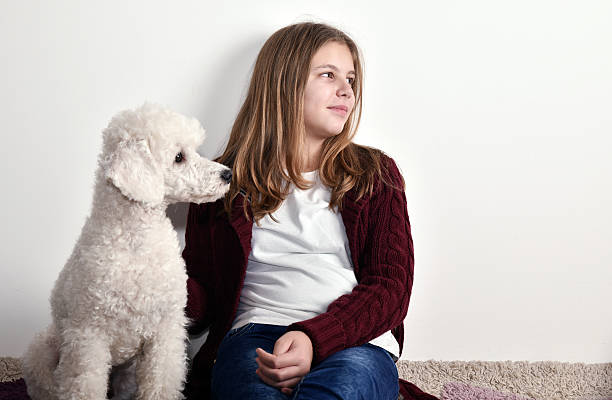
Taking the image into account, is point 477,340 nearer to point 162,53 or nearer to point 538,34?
point 538,34

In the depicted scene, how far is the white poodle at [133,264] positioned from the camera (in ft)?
3.96

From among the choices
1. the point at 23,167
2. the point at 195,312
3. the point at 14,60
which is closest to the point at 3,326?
the point at 23,167

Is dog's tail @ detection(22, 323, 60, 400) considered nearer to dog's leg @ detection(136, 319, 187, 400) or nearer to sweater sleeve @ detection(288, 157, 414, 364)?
dog's leg @ detection(136, 319, 187, 400)

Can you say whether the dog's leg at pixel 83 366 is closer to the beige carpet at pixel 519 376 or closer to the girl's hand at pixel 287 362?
the girl's hand at pixel 287 362

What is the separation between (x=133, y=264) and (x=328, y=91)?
2.42 ft

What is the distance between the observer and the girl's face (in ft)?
5.16

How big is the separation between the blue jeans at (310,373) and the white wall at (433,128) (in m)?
0.50

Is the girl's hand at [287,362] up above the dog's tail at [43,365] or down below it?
above

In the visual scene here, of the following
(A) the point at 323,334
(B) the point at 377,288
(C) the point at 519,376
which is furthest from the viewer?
(C) the point at 519,376

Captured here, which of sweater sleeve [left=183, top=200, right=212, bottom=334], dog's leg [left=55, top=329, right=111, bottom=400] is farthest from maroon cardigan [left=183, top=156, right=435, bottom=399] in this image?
dog's leg [left=55, top=329, right=111, bottom=400]

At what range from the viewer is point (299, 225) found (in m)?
1.54

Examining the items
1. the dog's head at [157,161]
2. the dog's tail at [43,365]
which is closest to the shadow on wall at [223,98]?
the dog's head at [157,161]

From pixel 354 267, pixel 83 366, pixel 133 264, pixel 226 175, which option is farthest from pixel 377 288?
pixel 83 366

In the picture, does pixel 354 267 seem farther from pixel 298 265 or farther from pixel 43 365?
pixel 43 365
